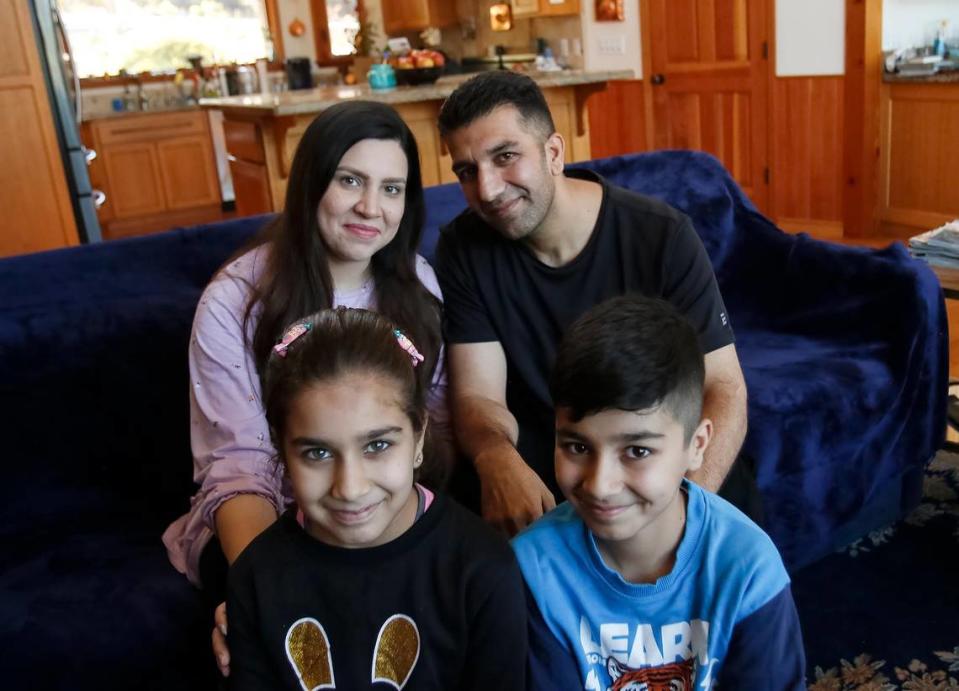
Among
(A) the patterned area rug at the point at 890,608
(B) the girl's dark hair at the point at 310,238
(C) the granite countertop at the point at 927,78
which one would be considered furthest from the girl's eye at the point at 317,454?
(C) the granite countertop at the point at 927,78

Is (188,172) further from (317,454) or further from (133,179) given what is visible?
(317,454)

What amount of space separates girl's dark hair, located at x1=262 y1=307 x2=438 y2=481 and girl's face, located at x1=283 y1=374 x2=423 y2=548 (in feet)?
0.04

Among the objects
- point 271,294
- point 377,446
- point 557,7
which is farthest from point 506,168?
point 557,7

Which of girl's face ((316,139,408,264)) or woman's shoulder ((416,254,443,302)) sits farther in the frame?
woman's shoulder ((416,254,443,302))

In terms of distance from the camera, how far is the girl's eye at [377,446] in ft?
3.80

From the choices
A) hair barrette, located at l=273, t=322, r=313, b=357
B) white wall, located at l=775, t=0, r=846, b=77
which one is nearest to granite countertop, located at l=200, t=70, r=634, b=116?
white wall, located at l=775, t=0, r=846, b=77

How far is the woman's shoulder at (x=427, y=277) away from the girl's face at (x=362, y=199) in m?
0.19

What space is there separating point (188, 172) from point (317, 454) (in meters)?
6.81

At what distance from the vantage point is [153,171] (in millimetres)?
7301

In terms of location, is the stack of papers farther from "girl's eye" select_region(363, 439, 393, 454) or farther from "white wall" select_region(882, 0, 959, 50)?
"white wall" select_region(882, 0, 959, 50)

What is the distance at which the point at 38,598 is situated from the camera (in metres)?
1.53

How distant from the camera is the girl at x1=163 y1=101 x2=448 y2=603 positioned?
1513 millimetres

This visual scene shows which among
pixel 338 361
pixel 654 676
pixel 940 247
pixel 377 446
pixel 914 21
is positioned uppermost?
pixel 914 21

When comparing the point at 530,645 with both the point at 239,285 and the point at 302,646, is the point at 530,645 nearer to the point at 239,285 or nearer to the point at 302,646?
the point at 302,646
